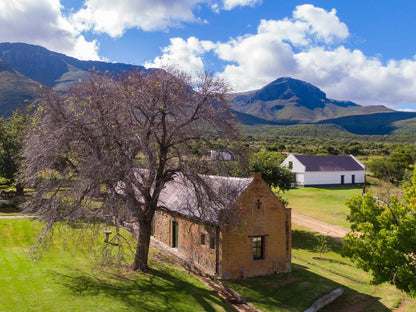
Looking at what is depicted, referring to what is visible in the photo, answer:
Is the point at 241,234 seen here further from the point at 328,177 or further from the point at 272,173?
the point at 328,177

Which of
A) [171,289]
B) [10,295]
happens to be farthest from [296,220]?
[10,295]

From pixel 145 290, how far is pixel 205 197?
537 centimetres

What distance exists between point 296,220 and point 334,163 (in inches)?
1496

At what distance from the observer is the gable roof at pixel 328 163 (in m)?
69.8

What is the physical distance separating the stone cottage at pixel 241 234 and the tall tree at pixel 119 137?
3.10 m

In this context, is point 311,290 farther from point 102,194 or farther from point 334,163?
point 334,163

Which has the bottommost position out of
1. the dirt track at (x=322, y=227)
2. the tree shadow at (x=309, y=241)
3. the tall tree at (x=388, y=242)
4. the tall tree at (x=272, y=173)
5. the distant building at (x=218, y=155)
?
the tree shadow at (x=309, y=241)

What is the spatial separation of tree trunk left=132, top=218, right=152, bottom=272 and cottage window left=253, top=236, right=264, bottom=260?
6.79 m

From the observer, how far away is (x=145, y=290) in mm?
15680

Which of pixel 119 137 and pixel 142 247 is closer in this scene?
pixel 119 137

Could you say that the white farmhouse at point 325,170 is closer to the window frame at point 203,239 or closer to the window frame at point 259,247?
the window frame at point 259,247

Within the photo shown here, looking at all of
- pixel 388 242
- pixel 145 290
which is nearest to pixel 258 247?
pixel 145 290

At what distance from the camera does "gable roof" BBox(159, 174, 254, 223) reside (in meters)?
16.6

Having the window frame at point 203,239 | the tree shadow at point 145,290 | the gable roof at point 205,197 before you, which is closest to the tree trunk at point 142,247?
the tree shadow at point 145,290
